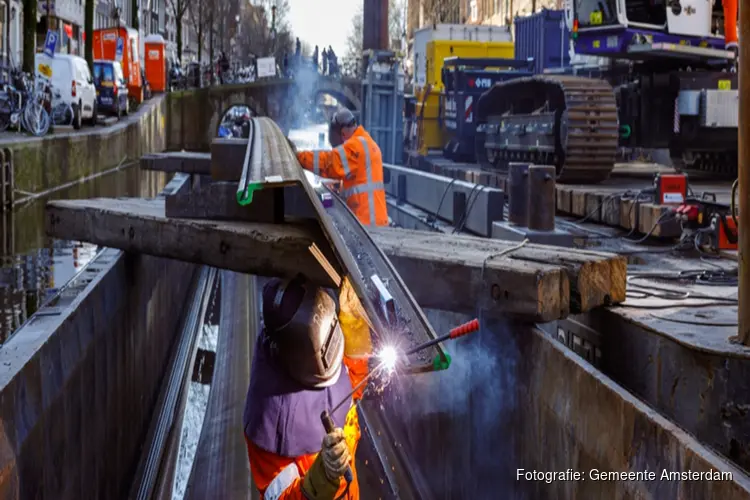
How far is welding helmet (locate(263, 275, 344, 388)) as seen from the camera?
3.72m

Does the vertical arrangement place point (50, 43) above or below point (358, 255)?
above

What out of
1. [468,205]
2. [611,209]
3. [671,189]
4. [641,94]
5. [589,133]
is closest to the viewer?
[671,189]

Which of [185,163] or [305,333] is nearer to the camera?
[305,333]

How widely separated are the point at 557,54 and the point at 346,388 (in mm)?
18165

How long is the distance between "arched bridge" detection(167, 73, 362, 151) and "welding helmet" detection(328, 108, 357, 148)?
38.1 metres

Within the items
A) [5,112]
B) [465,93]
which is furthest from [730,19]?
[5,112]

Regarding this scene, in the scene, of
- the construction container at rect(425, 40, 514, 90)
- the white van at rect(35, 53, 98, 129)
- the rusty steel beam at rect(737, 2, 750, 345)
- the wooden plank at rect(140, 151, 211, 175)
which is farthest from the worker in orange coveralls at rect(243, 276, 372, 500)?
the white van at rect(35, 53, 98, 129)

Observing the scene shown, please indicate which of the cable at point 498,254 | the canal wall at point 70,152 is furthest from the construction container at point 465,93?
the cable at point 498,254

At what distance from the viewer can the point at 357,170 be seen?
8562 millimetres

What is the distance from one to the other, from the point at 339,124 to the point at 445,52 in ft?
50.2

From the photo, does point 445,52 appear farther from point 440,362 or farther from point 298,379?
point 440,362

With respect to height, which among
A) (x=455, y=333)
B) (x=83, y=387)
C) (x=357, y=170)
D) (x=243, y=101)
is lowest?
(x=83, y=387)

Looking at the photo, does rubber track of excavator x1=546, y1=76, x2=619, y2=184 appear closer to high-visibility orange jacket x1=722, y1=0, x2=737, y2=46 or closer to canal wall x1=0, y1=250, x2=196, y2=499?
high-visibility orange jacket x1=722, y1=0, x2=737, y2=46

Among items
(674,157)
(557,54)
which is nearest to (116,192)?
(557,54)
